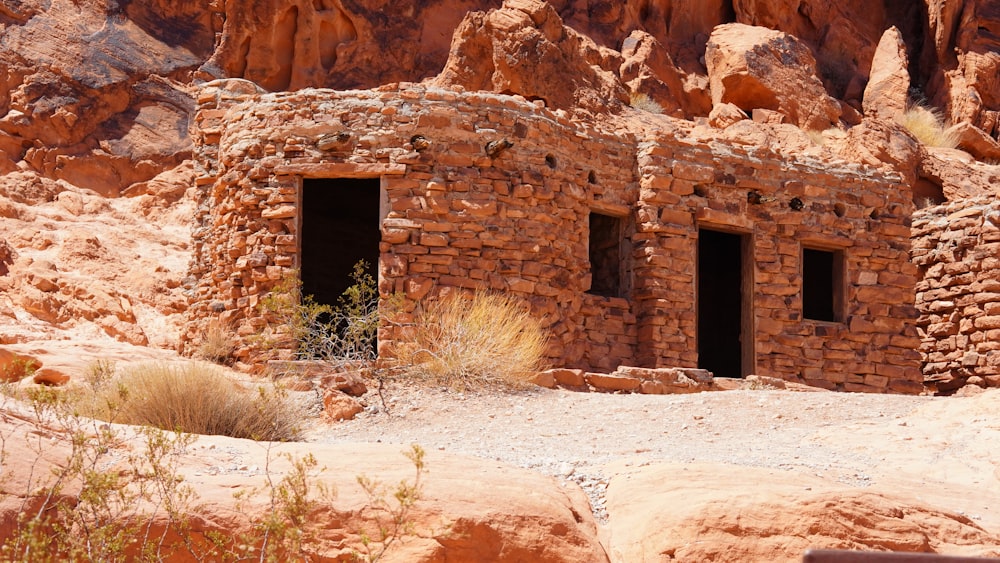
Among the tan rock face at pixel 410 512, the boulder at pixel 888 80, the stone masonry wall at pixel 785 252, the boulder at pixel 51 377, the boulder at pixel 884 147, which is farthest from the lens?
the boulder at pixel 888 80

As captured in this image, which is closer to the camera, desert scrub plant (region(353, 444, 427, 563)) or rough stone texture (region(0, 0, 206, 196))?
desert scrub plant (region(353, 444, 427, 563))

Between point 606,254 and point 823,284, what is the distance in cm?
323

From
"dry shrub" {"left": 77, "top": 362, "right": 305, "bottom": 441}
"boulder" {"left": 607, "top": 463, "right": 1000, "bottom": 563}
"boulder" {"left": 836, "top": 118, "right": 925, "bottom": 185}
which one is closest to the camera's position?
"boulder" {"left": 607, "top": 463, "right": 1000, "bottom": 563}

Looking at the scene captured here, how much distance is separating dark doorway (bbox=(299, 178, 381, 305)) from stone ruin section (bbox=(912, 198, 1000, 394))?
7.47 meters

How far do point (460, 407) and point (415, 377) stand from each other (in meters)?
1.11

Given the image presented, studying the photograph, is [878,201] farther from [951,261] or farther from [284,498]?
[284,498]

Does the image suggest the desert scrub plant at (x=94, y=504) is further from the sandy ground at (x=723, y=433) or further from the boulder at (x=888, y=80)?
the boulder at (x=888, y=80)

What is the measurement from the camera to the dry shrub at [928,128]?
20828mm

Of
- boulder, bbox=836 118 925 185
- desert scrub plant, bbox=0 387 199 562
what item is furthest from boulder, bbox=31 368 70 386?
boulder, bbox=836 118 925 185

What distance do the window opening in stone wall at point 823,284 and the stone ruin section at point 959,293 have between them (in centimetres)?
138

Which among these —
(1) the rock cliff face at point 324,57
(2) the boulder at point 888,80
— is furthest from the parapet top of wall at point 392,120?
(2) the boulder at point 888,80

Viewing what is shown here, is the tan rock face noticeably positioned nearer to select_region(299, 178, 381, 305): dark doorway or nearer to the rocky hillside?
select_region(299, 178, 381, 305): dark doorway

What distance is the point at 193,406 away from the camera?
690 cm

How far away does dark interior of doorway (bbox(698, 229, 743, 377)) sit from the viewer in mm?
16156
